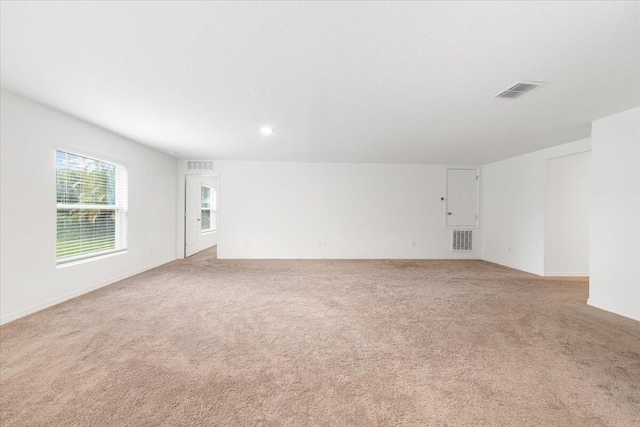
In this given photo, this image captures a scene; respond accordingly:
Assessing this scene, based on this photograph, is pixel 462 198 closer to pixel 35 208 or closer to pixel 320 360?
pixel 320 360

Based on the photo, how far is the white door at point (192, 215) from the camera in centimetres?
647

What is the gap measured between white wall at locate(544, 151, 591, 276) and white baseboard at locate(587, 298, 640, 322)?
1643 millimetres

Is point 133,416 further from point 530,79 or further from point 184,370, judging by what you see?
point 530,79

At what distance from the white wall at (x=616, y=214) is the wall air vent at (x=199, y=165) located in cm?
686

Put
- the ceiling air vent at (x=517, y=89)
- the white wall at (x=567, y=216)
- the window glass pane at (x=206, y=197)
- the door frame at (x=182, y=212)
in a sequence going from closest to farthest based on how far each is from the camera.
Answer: the ceiling air vent at (x=517, y=89) < the white wall at (x=567, y=216) < the door frame at (x=182, y=212) < the window glass pane at (x=206, y=197)

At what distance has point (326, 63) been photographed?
6.84 ft

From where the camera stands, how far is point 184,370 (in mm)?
1949

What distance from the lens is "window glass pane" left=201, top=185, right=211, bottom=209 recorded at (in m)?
7.98

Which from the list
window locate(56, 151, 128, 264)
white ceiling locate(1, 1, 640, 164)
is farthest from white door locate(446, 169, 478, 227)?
window locate(56, 151, 128, 264)

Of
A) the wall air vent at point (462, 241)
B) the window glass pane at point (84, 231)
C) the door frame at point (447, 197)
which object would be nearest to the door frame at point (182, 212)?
the window glass pane at point (84, 231)

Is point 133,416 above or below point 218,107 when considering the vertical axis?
below

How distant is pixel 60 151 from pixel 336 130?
3.62 m

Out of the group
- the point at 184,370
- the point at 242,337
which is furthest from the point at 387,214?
the point at 184,370

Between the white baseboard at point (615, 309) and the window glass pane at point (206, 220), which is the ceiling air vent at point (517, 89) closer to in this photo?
the white baseboard at point (615, 309)
